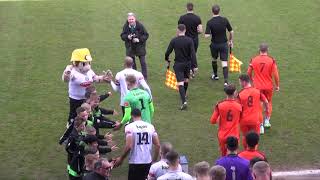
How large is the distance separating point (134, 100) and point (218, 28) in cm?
525

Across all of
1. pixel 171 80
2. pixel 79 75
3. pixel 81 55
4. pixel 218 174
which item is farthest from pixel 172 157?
pixel 171 80

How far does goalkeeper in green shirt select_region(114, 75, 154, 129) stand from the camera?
36.9ft

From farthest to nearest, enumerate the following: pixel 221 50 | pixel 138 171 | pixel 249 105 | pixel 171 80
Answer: pixel 221 50, pixel 171 80, pixel 249 105, pixel 138 171

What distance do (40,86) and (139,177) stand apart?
23.1 feet

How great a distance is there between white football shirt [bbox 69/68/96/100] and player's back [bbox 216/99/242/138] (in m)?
3.09

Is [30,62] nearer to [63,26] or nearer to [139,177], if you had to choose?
[63,26]

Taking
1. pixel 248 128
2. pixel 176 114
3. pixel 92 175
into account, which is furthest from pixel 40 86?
pixel 92 175

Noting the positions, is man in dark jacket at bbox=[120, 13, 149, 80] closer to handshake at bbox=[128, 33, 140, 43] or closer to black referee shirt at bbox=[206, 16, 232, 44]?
handshake at bbox=[128, 33, 140, 43]

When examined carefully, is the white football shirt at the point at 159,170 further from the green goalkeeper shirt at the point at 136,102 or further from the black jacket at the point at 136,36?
the black jacket at the point at 136,36

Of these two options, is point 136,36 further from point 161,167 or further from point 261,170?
point 261,170

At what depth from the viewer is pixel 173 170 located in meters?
8.41

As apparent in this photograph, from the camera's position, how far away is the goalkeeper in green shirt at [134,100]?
36.9ft

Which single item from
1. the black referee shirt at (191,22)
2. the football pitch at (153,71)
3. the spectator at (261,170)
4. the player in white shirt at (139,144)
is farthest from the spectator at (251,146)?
the black referee shirt at (191,22)

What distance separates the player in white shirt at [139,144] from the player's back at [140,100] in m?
1.19
